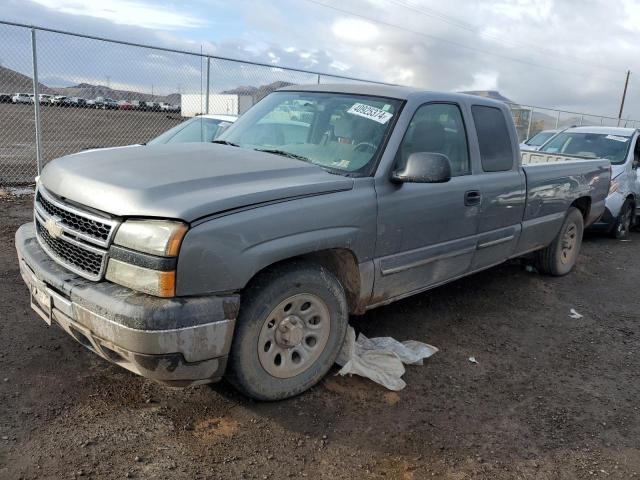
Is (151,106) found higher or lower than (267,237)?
higher

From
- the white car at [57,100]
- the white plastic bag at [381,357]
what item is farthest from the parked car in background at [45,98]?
the white plastic bag at [381,357]

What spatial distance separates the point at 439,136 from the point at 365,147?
776 millimetres

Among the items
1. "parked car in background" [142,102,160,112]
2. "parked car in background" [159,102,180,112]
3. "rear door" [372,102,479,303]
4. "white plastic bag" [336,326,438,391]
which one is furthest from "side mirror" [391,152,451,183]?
"parked car in background" [159,102,180,112]

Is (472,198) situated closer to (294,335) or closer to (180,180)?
(294,335)

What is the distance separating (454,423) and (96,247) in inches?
88.2

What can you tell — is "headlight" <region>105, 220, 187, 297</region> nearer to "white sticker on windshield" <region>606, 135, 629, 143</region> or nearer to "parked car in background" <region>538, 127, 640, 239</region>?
"parked car in background" <region>538, 127, 640, 239</region>

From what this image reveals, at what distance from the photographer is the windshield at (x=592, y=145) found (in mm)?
8980

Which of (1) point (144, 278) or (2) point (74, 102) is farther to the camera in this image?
(2) point (74, 102)

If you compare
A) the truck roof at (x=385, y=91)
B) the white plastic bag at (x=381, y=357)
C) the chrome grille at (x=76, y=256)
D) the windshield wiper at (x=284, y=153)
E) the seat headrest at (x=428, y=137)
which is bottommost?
the white plastic bag at (x=381, y=357)

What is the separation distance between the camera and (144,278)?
2.59 metres

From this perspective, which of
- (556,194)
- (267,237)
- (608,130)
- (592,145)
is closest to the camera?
(267,237)

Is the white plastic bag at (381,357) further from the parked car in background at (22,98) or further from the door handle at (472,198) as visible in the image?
the parked car in background at (22,98)

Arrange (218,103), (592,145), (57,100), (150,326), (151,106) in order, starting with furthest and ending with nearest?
(151,106)
(218,103)
(592,145)
(57,100)
(150,326)

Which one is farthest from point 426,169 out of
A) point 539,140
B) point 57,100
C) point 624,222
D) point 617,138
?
point 539,140
